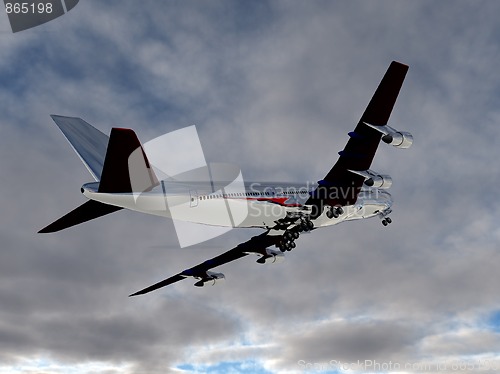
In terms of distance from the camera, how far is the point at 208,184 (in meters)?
31.2

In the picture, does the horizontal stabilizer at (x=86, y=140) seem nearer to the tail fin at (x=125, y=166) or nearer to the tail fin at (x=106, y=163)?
the tail fin at (x=106, y=163)

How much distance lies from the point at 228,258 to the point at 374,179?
14.2 m

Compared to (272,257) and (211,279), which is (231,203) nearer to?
(272,257)

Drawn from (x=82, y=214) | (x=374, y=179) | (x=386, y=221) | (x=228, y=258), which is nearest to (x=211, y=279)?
(x=228, y=258)

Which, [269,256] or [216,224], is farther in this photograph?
[269,256]

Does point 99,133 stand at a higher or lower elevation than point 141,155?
higher

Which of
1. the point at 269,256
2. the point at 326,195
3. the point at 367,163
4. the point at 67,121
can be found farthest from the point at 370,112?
the point at 67,121

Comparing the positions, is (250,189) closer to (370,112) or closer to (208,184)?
(208,184)

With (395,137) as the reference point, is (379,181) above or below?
below

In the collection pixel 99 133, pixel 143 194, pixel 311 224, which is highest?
pixel 99 133

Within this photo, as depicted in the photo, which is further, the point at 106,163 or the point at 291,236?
the point at 291,236

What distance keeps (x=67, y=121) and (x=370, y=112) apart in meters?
17.8

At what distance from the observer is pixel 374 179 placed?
30.2 metres

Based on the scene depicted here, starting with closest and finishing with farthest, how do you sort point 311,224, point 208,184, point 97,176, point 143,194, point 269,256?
point 143,194 → point 97,176 → point 208,184 → point 311,224 → point 269,256
